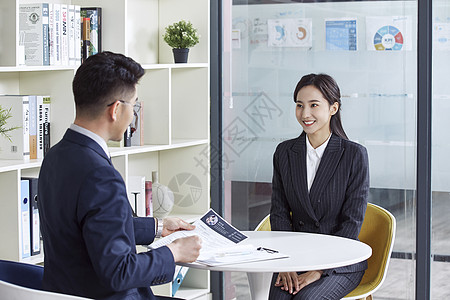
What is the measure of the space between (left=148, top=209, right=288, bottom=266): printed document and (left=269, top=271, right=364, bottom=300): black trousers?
397mm

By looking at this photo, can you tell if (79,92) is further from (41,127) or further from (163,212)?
(163,212)

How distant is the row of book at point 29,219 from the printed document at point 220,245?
0.67m

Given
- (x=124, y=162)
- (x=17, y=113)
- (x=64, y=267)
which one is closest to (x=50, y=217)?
(x=64, y=267)

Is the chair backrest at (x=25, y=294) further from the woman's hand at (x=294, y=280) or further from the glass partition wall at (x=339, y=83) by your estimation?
the glass partition wall at (x=339, y=83)

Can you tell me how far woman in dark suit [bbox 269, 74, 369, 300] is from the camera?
10.1 feet

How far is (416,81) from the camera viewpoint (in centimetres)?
379

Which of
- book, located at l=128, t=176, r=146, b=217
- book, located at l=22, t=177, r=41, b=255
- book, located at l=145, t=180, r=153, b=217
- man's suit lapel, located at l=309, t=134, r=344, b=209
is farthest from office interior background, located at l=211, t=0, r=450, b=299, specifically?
book, located at l=22, t=177, r=41, b=255

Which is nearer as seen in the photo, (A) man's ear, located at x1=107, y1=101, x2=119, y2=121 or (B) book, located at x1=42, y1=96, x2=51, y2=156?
(A) man's ear, located at x1=107, y1=101, x2=119, y2=121

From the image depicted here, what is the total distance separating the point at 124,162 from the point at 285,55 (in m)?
1.20

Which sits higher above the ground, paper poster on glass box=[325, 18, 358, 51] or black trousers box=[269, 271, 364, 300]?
paper poster on glass box=[325, 18, 358, 51]

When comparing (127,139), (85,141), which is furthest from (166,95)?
(85,141)

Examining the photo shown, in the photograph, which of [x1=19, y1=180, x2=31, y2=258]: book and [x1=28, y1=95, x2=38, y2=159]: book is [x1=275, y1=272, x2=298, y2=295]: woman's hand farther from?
[x1=28, y1=95, x2=38, y2=159]: book

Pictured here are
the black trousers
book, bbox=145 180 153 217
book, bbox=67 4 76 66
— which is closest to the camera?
the black trousers

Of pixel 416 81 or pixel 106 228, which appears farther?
pixel 416 81
